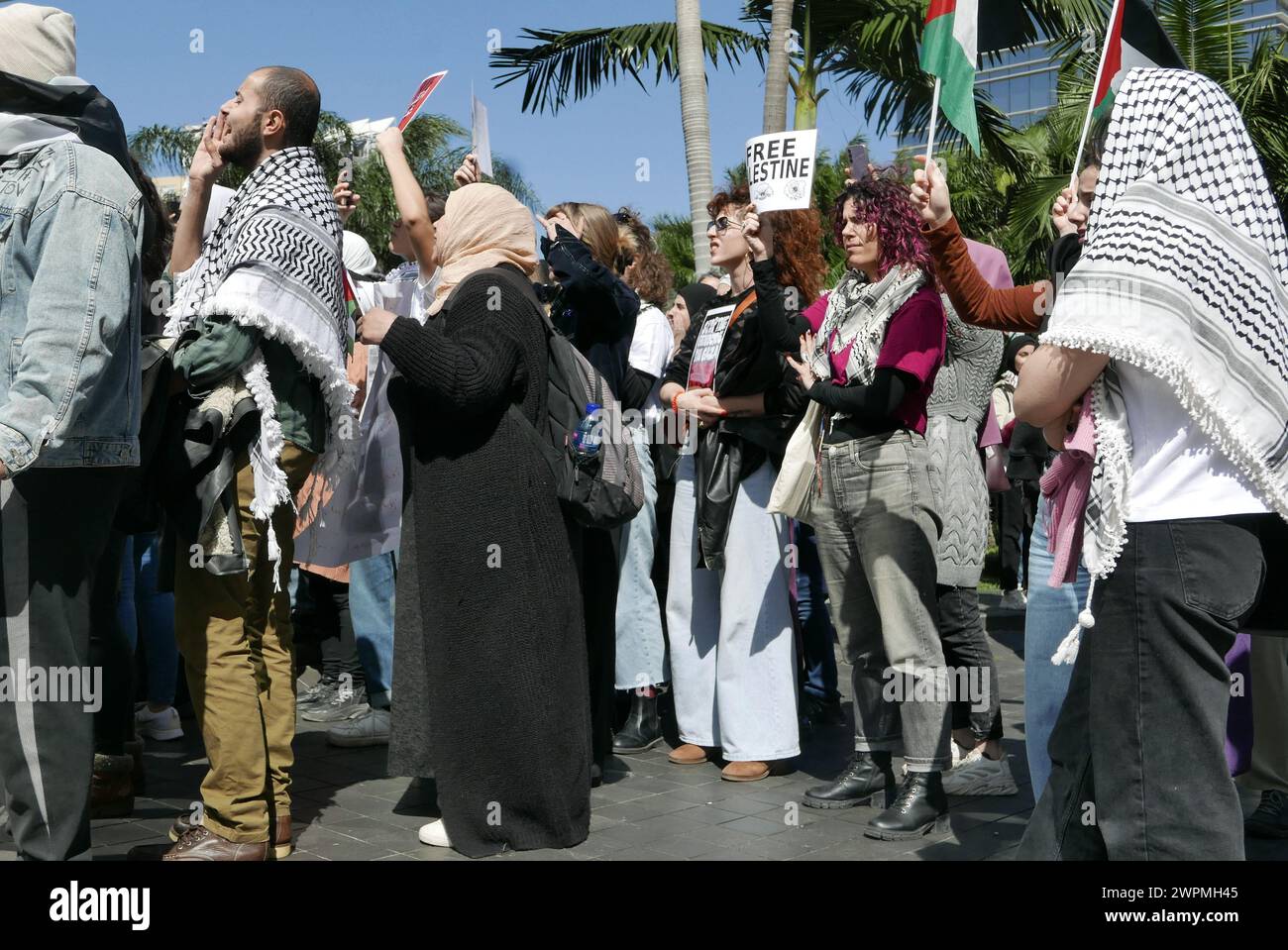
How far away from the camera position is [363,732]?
19.3ft

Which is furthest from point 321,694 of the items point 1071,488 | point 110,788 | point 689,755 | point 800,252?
point 1071,488

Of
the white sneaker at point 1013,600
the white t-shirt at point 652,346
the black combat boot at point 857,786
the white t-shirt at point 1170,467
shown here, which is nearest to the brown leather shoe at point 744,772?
the black combat boot at point 857,786

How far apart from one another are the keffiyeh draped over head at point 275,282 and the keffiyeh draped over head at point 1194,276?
238 centimetres

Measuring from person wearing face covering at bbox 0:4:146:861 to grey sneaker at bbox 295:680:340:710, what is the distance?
317cm

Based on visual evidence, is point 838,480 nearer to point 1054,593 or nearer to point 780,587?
point 780,587

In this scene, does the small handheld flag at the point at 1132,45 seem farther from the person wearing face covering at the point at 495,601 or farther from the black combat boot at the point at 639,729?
the black combat boot at the point at 639,729

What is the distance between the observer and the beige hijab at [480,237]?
14.6ft

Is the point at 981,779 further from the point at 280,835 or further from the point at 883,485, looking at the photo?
the point at 280,835

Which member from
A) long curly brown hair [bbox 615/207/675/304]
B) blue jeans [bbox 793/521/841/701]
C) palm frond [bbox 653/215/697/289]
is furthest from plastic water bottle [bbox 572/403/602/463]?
palm frond [bbox 653/215/697/289]

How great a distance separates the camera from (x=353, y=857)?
4.23 metres

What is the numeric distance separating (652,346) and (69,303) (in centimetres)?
346
